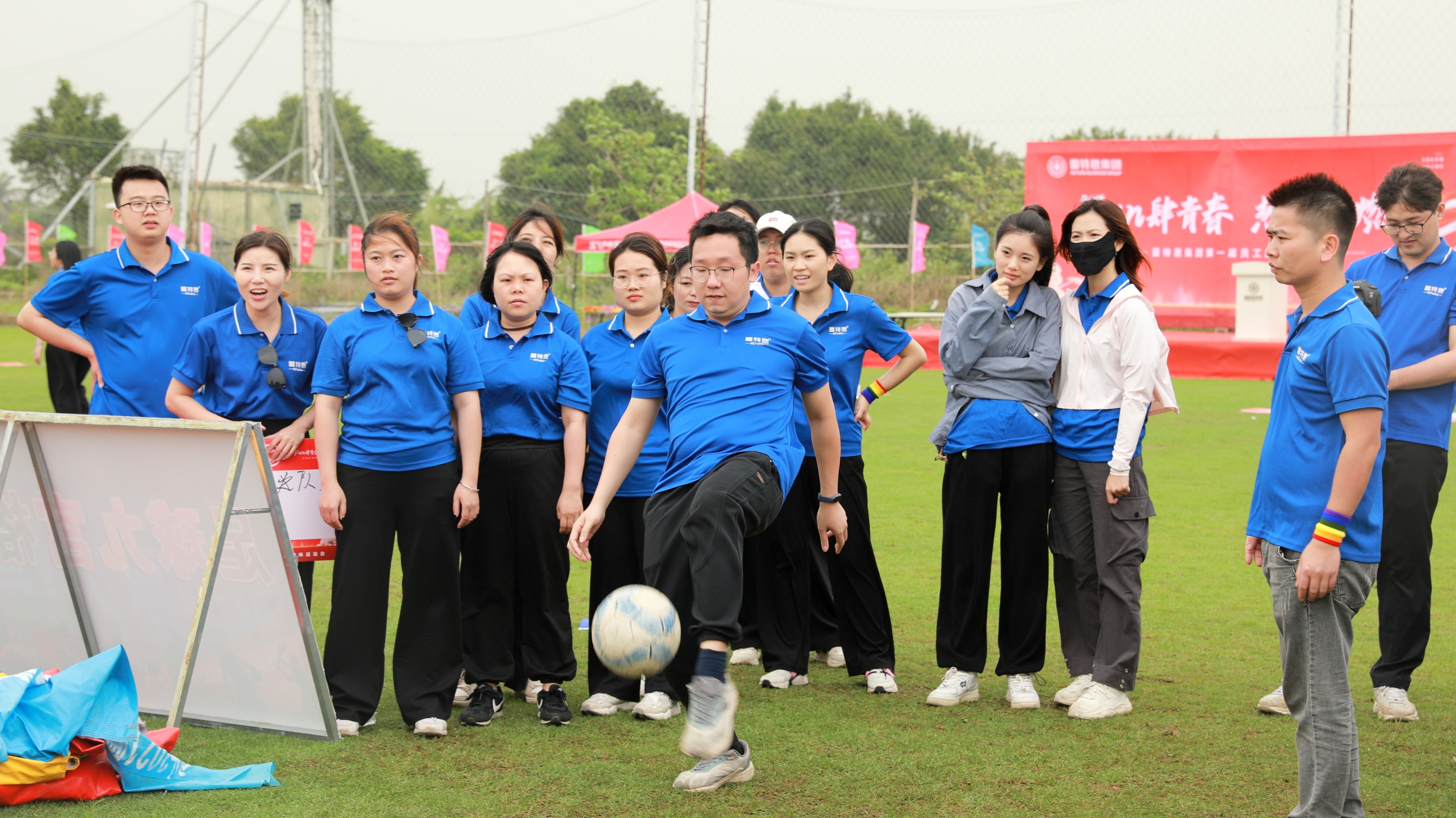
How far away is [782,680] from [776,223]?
2040 mm

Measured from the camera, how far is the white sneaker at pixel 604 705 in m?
4.59

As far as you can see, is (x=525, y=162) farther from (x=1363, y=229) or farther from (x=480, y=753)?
(x=480, y=753)

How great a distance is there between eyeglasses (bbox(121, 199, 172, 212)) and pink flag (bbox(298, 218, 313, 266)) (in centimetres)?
2694

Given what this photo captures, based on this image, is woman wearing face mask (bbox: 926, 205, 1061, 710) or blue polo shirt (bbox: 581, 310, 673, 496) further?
blue polo shirt (bbox: 581, 310, 673, 496)

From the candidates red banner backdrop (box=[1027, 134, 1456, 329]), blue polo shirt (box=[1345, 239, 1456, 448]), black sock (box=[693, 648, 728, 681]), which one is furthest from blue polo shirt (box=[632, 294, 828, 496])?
red banner backdrop (box=[1027, 134, 1456, 329])

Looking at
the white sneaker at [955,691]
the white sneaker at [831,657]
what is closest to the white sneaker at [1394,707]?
the white sneaker at [955,691]

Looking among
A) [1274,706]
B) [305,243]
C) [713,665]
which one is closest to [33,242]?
[305,243]

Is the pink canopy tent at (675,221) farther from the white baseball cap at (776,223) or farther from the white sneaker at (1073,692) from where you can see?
the white sneaker at (1073,692)

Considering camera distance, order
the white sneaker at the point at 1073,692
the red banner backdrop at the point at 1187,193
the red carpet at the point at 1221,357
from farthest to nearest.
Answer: the red banner backdrop at the point at 1187,193 → the red carpet at the point at 1221,357 → the white sneaker at the point at 1073,692

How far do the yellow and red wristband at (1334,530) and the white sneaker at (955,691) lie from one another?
6.41 feet

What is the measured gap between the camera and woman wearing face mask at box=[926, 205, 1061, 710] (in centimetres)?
464

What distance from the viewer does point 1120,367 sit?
454 centimetres

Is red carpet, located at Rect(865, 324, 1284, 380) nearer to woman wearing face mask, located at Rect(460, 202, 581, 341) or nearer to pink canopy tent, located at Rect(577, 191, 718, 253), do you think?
pink canopy tent, located at Rect(577, 191, 718, 253)

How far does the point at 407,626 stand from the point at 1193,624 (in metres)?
3.81
